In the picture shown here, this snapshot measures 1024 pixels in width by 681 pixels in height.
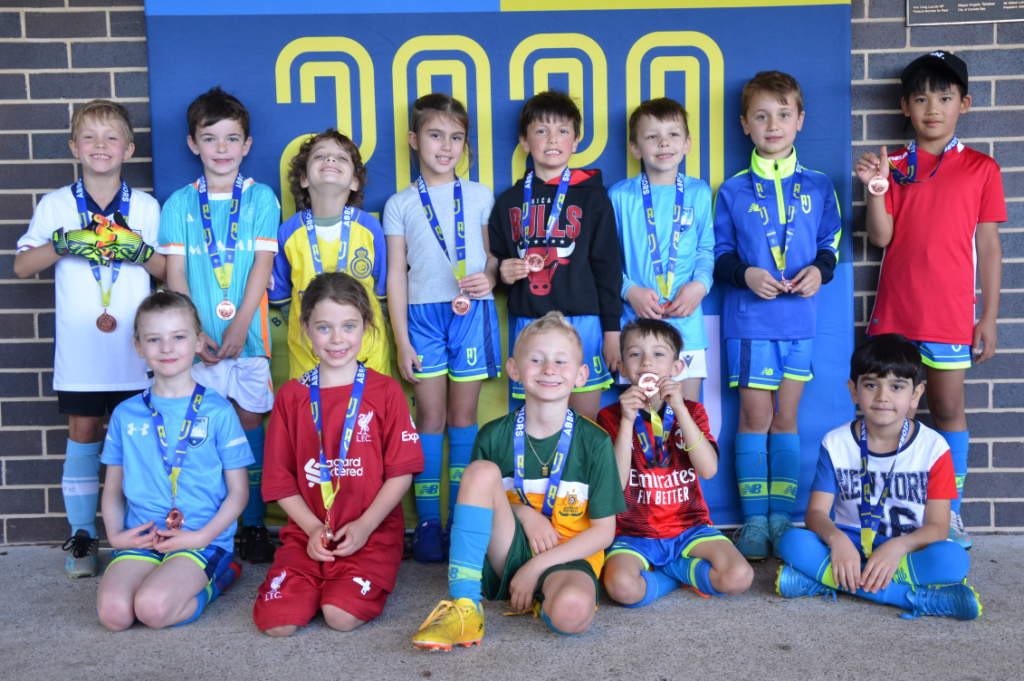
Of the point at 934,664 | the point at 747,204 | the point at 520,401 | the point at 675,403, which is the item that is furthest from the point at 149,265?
the point at 934,664

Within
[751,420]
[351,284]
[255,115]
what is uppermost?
[255,115]

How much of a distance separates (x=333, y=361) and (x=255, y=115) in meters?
1.49

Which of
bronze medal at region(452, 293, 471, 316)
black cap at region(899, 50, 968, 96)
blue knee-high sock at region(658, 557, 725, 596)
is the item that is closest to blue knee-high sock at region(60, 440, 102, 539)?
bronze medal at region(452, 293, 471, 316)

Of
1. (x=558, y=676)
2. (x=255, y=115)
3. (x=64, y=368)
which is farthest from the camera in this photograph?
(x=255, y=115)

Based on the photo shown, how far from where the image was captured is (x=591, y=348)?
334cm

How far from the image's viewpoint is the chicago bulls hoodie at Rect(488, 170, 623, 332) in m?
3.28

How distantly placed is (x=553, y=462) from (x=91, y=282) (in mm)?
2208

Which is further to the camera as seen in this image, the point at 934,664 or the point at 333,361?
the point at 333,361

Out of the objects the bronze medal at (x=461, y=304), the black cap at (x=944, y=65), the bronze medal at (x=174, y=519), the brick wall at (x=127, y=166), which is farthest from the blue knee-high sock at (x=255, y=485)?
the black cap at (x=944, y=65)

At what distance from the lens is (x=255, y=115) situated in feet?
11.6

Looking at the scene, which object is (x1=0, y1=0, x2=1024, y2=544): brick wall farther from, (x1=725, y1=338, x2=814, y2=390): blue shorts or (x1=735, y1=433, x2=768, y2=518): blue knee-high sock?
(x1=735, y1=433, x2=768, y2=518): blue knee-high sock

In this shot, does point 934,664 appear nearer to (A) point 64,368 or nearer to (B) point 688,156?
(B) point 688,156

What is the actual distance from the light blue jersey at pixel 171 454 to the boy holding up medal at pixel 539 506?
1.01m

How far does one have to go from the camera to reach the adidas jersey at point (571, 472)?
265cm
